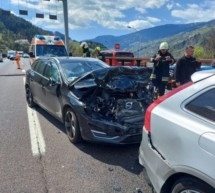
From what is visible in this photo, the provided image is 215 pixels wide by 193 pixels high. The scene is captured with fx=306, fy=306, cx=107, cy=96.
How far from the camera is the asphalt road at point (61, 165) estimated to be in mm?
3875

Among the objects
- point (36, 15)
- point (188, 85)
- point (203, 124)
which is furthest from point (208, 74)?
point (36, 15)

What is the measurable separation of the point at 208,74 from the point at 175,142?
73cm

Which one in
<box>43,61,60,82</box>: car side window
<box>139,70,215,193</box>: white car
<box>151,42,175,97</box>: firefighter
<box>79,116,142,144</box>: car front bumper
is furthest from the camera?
<box>151,42,175,97</box>: firefighter

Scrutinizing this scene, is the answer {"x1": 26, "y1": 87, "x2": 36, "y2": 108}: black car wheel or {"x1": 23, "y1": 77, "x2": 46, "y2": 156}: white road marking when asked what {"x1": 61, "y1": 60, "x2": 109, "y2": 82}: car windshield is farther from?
{"x1": 26, "y1": 87, "x2": 36, "y2": 108}: black car wheel

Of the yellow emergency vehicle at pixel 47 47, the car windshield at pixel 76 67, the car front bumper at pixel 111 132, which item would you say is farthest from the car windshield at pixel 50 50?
the car front bumper at pixel 111 132

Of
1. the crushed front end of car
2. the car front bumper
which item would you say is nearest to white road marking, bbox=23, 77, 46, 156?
the crushed front end of car

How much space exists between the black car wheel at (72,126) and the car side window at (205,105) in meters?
2.86

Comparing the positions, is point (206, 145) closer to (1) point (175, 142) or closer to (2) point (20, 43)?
(1) point (175, 142)

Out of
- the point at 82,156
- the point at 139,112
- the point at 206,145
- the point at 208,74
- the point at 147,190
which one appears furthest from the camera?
the point at 139,112

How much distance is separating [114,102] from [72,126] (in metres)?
0.89

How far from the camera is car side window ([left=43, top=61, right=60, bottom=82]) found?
6.38 meters

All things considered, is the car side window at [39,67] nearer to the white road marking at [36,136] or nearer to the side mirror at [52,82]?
the side mirror at [52,82]

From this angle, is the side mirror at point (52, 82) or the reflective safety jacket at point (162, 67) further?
the reflective safety jacket at point (162, 67)

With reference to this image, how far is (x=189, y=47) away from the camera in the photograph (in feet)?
23.2
